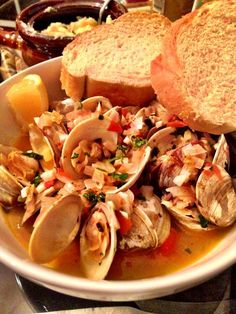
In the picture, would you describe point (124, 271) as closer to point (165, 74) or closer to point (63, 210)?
point (63, 210)

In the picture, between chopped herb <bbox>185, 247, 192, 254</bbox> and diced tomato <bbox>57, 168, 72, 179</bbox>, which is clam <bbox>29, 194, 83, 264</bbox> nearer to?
diced tomato <bbox>57, 168, 72, 179</bbox>

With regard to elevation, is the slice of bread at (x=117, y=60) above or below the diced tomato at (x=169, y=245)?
above

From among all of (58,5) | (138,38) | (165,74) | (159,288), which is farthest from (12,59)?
(159,288)

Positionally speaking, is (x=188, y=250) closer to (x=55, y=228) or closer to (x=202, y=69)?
(x=55, y=228)

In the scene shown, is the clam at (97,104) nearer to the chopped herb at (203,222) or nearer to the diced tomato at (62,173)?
the diced tomato at (62,173)

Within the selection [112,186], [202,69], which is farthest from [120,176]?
[202,69]

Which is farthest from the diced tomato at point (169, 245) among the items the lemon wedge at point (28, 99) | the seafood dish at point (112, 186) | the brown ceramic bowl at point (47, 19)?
the brown ceramic bowl at point (47, 19)
